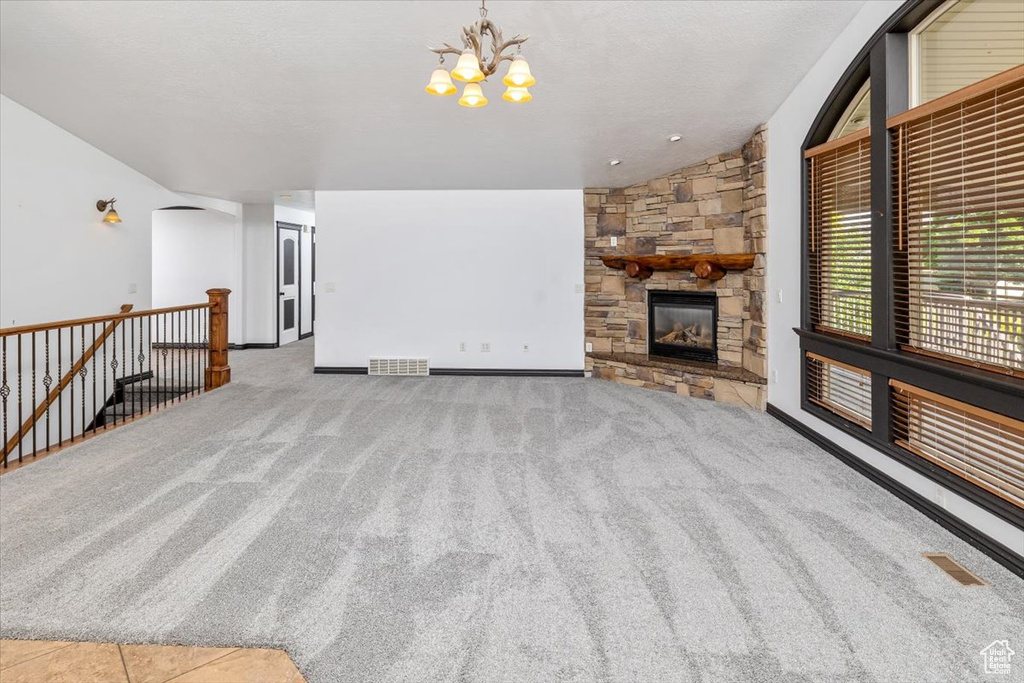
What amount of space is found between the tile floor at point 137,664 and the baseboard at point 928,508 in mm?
2932

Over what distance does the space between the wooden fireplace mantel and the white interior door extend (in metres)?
5.99

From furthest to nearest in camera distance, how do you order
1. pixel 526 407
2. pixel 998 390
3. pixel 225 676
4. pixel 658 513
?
pixel 526 407
pixel 658 513
pixel 998 390
pixel 225 676

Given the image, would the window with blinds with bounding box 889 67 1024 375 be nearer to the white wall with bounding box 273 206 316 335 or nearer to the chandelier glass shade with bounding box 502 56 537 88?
the chandelier glass shade with bounding box 502 56 537 88

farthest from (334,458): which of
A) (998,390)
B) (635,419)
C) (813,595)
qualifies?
(998,390)

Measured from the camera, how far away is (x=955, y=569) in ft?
7.61

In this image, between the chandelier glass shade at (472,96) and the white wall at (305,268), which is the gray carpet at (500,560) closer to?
the chandelier glass shade at (472,96)

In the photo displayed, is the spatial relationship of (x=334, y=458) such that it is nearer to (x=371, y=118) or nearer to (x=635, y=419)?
(x=635, y=419)

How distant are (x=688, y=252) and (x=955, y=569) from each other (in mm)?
4346

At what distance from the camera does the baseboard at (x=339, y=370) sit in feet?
23.9

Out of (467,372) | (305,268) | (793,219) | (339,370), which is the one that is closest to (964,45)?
(793,219)

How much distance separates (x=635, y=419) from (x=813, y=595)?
112 inches

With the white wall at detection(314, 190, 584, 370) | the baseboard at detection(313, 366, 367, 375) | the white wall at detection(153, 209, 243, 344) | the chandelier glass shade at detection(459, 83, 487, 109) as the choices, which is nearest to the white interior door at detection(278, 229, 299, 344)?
the white wall at detection(153, 209, 243, 344)

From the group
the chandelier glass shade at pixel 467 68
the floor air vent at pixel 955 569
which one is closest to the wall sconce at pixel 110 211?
the chandelier glass shade at pixel 467 68

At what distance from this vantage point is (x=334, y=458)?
150 inches
